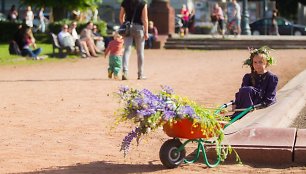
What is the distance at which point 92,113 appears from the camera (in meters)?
11.3

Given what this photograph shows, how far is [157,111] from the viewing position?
23.0ft

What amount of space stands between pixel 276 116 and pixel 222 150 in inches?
78.6

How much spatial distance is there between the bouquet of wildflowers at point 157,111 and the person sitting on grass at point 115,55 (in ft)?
31.9

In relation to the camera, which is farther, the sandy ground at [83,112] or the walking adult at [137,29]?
the walking adult at [137,29]

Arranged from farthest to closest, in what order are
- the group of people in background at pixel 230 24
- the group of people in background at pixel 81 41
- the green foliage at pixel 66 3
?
1. the group of people in background at pixel 230 24
2. the green foliage at pixel 66 3
3. the group of people in background at pixel 81 41

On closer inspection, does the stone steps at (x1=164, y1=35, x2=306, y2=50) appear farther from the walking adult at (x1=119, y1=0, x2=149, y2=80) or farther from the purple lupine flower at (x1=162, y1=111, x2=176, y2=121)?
the purple lupine flower at (x1=162, y1=111, x2=176, y2=121)

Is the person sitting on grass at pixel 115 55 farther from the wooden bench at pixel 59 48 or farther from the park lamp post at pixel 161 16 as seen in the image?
the park lamp post at pixel 161 16

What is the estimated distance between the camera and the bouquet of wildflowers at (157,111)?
7.01 meters

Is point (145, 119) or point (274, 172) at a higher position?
point (145, 119)

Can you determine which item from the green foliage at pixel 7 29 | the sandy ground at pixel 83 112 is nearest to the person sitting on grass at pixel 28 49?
the sandy ground at pixel 83 112

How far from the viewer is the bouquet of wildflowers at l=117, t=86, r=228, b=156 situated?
23.0 feet

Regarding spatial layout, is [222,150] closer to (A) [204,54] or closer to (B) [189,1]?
(A) [204,54]

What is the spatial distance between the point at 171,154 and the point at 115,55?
9.89 m

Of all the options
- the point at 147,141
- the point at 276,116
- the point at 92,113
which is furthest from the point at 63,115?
the point at 276,116
